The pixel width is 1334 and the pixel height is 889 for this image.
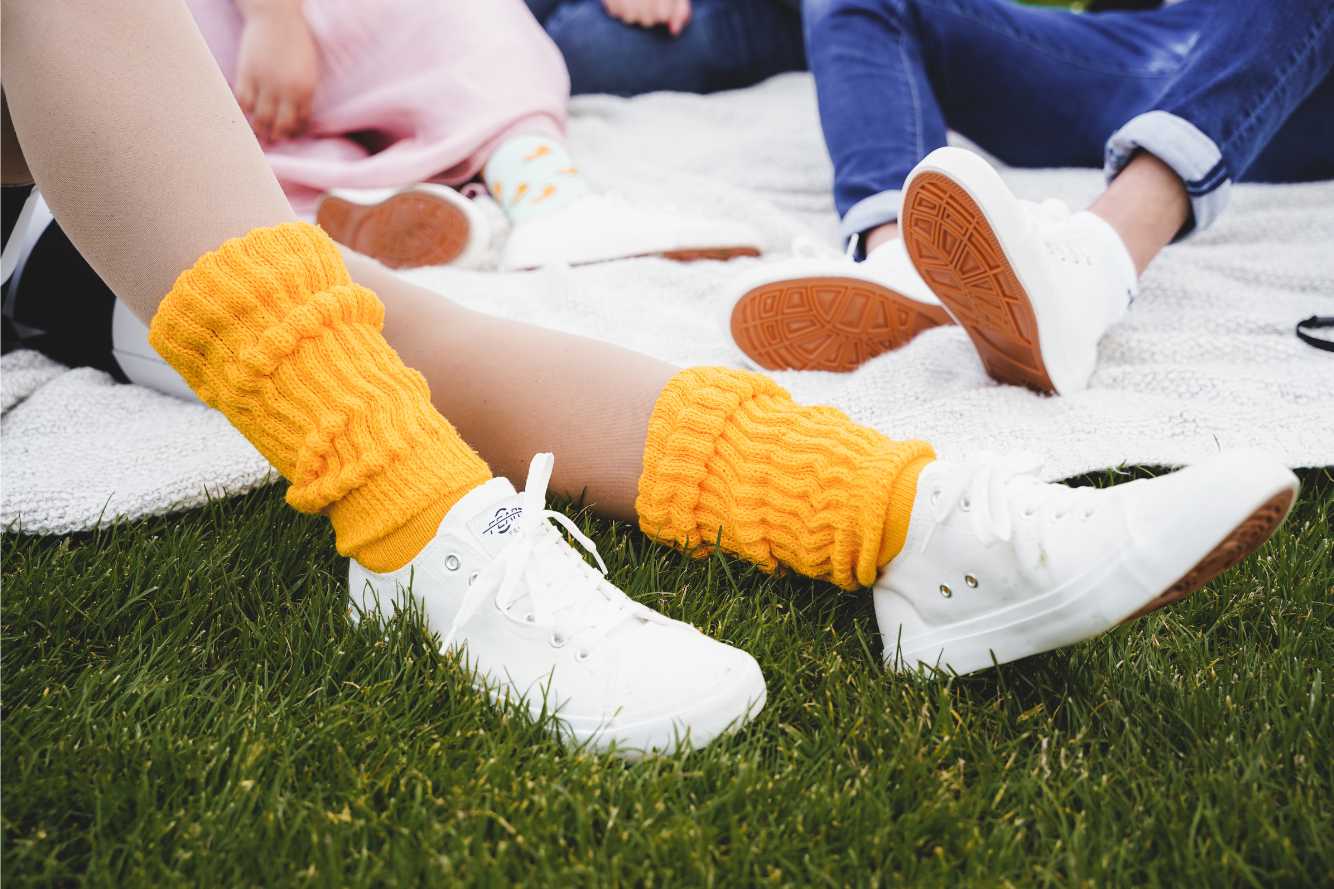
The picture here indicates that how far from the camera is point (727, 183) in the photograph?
2.11 meters

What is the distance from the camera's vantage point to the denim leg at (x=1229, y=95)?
4.27 feet

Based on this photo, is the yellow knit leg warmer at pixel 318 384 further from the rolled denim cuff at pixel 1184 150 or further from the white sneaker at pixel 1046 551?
the rolled denim cuff at pixel 1184 150

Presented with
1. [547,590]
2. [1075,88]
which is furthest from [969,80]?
[547,590]

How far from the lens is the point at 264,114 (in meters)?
1.80

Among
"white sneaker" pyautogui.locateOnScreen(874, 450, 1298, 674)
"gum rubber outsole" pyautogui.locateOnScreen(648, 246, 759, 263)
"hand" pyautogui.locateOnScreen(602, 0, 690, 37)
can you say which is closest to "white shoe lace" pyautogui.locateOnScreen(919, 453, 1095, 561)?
"white sneaker" pyautogui.locateOnScreen(874, 450, 1298, 674)

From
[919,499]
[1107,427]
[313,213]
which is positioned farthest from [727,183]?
[919,499]

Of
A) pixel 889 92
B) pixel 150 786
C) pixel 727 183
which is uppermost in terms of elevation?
pixel 889 92

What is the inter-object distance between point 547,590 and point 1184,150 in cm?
102

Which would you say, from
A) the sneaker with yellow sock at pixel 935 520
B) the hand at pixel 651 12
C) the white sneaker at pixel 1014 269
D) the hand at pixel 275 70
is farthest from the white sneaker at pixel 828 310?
the hand at pixel 651 12

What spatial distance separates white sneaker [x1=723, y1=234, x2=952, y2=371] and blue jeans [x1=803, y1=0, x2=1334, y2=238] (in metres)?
0.21

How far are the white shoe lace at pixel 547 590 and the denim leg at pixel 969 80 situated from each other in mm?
903

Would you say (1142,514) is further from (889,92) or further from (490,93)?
(490,93)

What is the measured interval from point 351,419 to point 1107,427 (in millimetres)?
825

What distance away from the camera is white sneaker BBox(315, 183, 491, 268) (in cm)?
170
